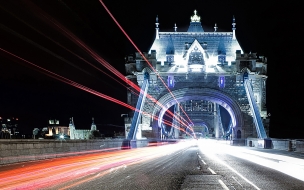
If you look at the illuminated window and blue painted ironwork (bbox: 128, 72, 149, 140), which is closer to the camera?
blue painted ironwork (bbox: 128, 72, 149, 140)

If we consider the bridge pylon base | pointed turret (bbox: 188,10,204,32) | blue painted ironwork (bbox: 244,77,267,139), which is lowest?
the bridge pylon base

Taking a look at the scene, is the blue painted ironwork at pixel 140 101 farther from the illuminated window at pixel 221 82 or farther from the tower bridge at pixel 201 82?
the illuminated window at pixel 221 82

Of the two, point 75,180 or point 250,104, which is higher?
point 250,104

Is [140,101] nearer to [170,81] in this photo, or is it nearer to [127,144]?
[170,81]

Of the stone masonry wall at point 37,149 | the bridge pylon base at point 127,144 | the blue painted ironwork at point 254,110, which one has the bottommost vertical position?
the bridge pylon base at point 127,144

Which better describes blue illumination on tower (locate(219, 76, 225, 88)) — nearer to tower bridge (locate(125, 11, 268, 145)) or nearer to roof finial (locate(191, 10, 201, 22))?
tower bridge (locate(125, 11, 268, 145))

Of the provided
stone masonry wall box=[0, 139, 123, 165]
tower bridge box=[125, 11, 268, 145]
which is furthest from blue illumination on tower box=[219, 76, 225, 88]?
stone masonry wall box=[0, 139, 123, 165]

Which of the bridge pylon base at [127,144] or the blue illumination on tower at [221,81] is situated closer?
the bridge pylon base at [127,144]

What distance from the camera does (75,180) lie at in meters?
12.4

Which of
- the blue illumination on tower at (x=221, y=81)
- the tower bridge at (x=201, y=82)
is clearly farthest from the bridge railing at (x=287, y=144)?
the blue illumination on tower at (x=221, y=81)

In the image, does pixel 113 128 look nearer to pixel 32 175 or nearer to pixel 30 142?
pixel 30 142

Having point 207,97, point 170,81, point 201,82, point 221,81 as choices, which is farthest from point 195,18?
point 170,81

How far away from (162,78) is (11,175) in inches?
1850

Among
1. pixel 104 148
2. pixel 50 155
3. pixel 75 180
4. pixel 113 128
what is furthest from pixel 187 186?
pixel 113 128
